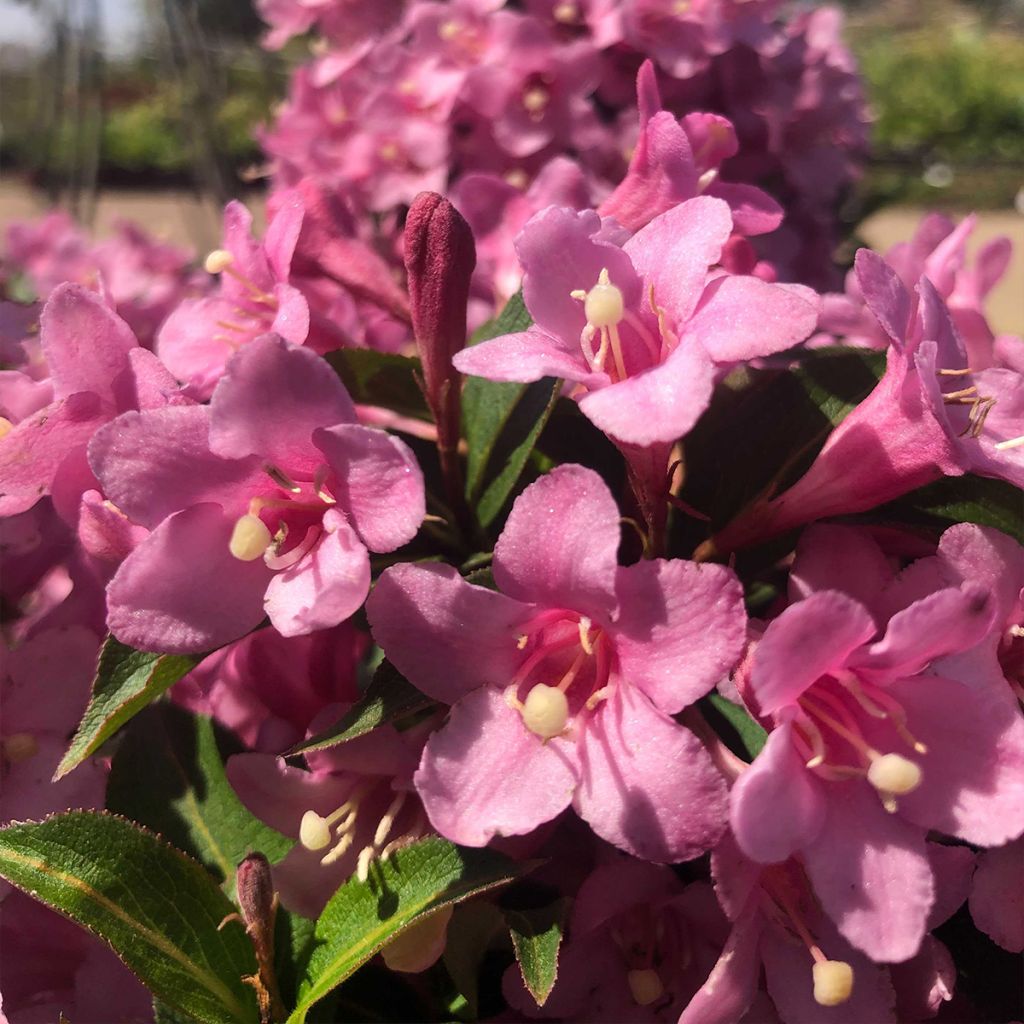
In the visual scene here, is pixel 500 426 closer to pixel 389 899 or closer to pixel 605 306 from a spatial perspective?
pixel 605 306

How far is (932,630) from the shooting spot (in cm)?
64

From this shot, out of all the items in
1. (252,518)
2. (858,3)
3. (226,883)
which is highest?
(252,518)

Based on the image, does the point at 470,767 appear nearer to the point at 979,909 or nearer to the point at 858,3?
the point at 979,909

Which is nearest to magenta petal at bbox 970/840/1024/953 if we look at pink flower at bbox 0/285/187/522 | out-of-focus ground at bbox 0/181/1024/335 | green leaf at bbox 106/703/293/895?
green leaf at bbox 106/703/293/895

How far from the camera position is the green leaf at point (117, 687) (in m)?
0.76

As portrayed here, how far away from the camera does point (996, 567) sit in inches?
28.0

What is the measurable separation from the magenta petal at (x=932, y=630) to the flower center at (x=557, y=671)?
17cm

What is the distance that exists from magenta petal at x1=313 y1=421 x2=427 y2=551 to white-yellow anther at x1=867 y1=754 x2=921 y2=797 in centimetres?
33

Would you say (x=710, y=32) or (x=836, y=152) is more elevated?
(x=710, y=32)

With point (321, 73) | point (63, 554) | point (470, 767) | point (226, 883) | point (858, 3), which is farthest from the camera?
point (858, 3)

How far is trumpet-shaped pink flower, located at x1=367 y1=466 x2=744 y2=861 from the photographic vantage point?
0.65 m

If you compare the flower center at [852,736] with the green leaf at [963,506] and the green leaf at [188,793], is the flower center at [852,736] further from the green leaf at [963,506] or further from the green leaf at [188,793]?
the green leaf at [188,793]

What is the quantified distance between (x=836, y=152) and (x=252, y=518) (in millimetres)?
1603

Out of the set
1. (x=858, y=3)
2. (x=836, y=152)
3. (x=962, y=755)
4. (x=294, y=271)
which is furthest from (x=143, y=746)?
(x=858, y=3)
